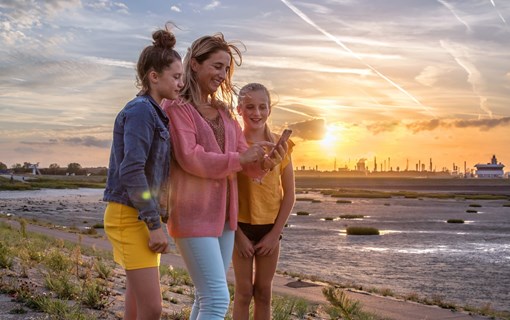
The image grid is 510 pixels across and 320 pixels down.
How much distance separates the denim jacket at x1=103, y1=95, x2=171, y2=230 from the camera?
3.14m

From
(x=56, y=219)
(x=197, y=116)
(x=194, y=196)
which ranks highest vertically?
(x=197, y=116)

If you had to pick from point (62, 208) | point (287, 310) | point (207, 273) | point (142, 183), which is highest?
point (142, 183)

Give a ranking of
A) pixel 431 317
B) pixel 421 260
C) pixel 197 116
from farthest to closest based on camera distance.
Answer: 1. pixel 421 260
2. pixel 431 317
3. pixel 197 116

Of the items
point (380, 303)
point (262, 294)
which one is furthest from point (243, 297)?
point (380, 303)

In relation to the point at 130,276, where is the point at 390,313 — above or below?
below

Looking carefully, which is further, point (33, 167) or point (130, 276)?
point (33, 167)

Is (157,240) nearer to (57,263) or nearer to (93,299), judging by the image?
(93,299)

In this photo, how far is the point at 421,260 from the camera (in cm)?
1939

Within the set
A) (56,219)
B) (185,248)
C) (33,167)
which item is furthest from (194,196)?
(33,167)

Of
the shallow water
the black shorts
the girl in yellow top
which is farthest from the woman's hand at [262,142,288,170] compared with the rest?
the shallow water

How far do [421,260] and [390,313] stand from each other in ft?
32.2

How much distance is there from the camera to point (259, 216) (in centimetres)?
402

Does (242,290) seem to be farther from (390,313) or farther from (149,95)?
(390,313)

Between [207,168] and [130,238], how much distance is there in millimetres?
563
